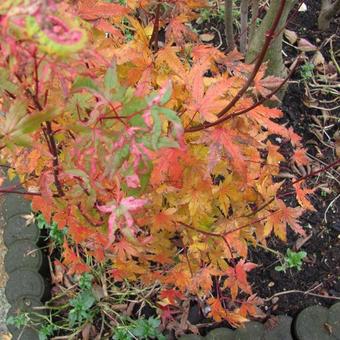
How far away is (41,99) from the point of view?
1.06 metres

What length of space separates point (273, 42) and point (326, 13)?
675mm

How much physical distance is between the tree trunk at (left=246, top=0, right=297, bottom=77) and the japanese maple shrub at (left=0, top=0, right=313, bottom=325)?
52 centimetres

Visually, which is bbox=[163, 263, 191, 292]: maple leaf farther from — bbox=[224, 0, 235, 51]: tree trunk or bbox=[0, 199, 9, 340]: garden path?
bbox=[224, 0, 235, 51]: tree trunk

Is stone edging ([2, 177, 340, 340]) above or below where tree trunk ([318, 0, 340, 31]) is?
below

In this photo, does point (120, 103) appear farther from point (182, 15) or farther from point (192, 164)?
point (182, 15)

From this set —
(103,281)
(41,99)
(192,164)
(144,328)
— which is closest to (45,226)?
(103,281)

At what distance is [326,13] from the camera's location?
8.62 ft

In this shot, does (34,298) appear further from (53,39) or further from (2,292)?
(53,39)

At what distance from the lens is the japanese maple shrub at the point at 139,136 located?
88 centimetres

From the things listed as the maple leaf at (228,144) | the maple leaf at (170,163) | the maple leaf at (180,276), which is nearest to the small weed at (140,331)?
the maple leaf at (180,276)

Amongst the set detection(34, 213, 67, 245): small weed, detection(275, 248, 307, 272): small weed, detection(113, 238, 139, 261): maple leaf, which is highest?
detection(113, 238, 139, 261): maple leaf

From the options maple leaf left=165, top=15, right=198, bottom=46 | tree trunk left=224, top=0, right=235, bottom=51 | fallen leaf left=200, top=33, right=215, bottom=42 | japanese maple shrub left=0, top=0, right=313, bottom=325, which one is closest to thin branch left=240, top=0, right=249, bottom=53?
tree trunk left=224, top=0, right=235, bottom=51

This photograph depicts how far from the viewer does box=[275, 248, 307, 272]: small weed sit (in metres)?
2.09

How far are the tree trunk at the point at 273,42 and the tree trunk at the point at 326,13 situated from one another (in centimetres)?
41
